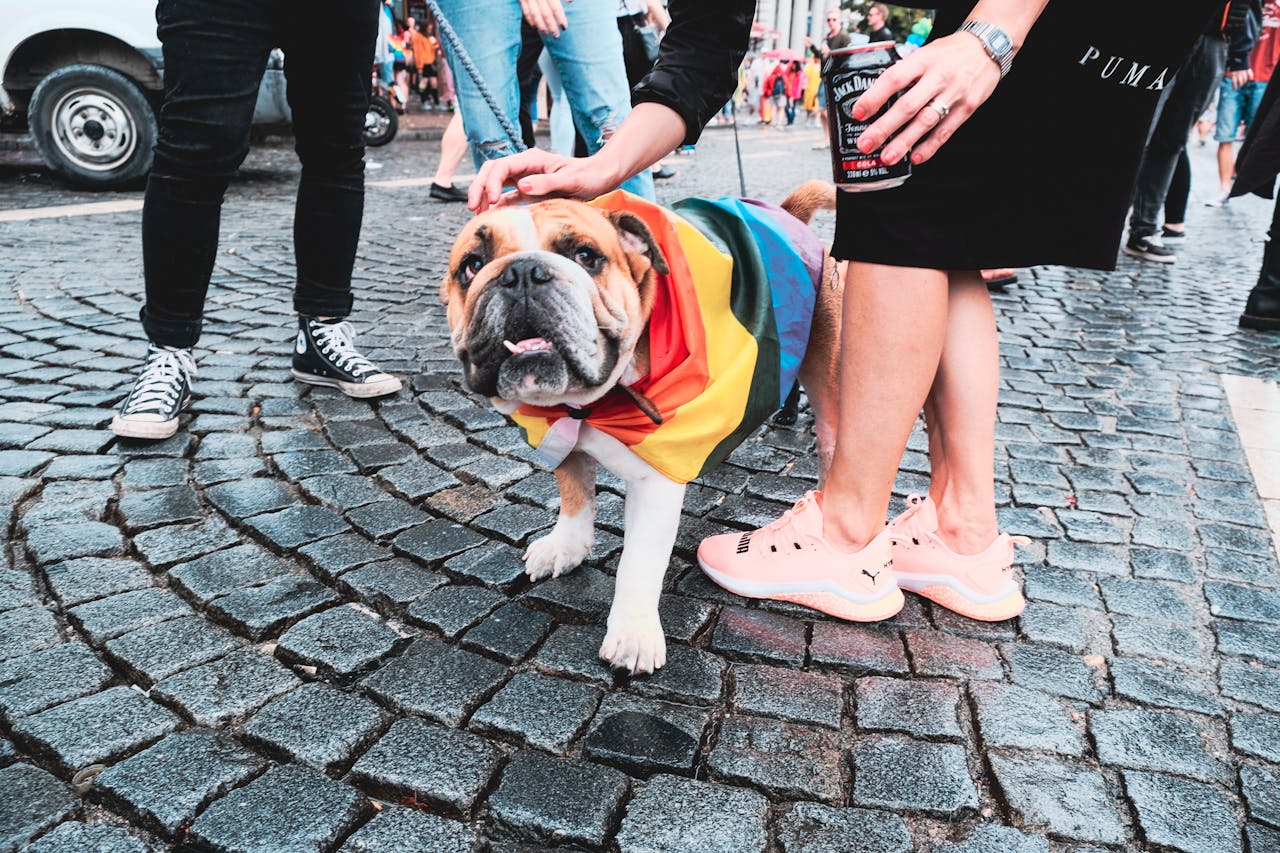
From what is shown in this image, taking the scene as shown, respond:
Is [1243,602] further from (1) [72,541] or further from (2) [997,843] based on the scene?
(1) [72,541]

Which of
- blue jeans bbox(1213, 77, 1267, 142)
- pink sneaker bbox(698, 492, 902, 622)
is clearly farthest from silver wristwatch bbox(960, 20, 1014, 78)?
blue jeans bbox(1213, 77, 1267, 142)

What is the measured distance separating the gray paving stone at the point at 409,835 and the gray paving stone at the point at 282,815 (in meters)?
0.03

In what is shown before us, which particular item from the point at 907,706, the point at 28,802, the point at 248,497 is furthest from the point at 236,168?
the point at 907,706

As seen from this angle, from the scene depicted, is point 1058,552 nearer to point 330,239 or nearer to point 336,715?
point 336,715

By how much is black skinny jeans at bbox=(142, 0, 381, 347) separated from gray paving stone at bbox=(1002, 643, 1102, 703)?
2.82m

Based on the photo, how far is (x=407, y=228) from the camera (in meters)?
7.11

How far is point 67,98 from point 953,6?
7.95 m

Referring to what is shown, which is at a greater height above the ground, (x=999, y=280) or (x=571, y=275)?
(x=571, y=275)

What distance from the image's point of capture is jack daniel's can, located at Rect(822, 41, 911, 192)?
5.51ft

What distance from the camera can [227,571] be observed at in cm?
240

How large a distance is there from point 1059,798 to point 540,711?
1059 mm

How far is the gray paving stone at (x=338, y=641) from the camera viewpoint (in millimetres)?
2076

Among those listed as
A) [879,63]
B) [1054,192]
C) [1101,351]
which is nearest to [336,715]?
[879,63]

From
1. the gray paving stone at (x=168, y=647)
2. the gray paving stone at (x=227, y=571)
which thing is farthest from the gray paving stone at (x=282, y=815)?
the gray paving stone at (x=227, y=571)
